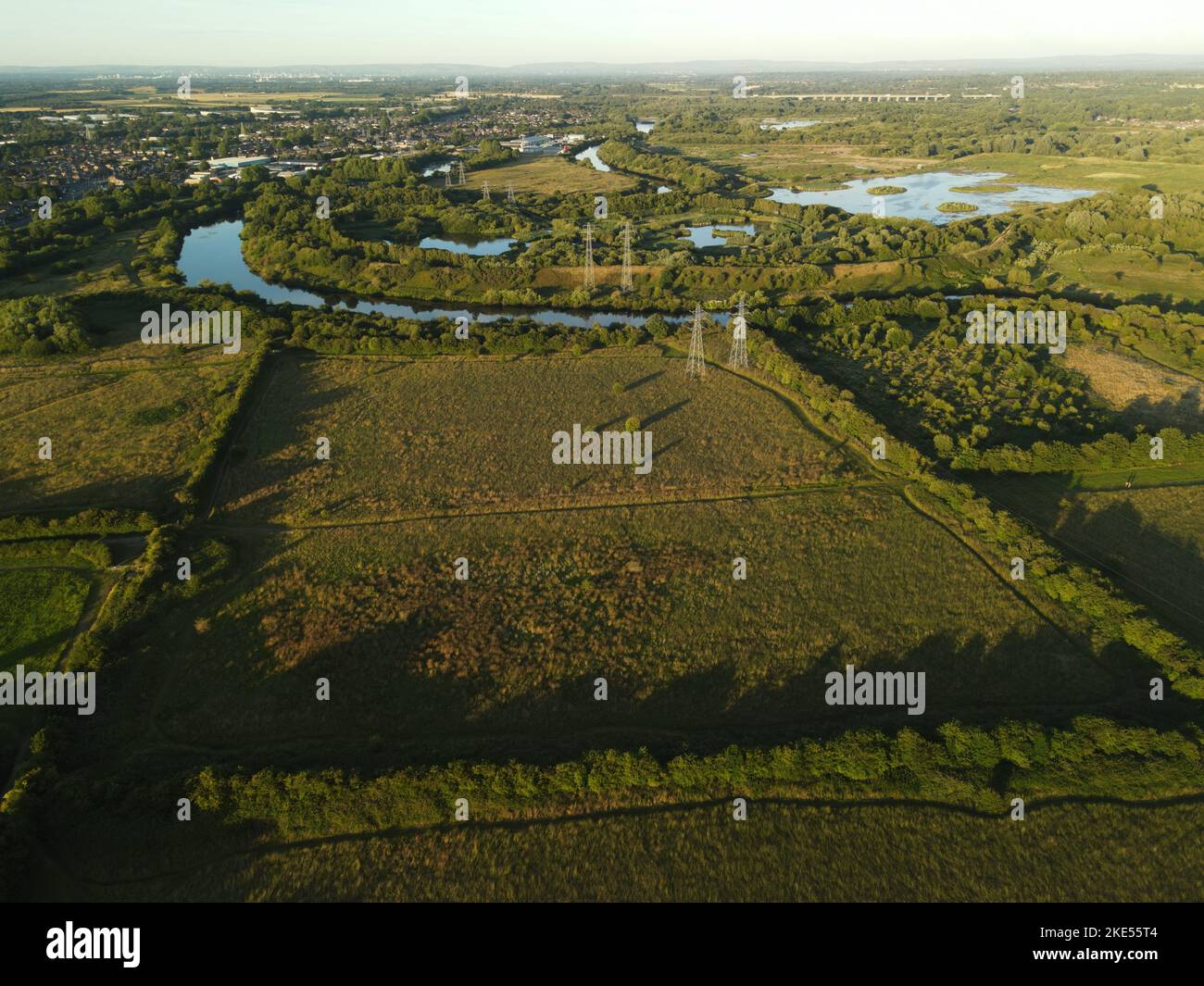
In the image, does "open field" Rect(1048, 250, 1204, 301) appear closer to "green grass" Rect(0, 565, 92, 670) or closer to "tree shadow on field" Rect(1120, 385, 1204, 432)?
"tree shadow on field" Rect(1120, 385, 1204, 432)

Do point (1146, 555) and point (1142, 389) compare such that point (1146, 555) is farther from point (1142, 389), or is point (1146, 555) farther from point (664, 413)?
point (664, 413)

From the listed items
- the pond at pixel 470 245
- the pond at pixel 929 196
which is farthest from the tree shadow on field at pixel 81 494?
the pond at pixel 929 196

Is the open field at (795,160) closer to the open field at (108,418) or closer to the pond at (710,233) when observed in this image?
the pond at (710,233)

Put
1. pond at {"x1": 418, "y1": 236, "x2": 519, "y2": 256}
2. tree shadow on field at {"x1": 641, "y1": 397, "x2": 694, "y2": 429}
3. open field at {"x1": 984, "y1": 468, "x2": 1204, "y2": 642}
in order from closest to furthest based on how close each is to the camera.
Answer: open field at {"x1": 984, "y1": 468, "x2": 1204, "y2": 642}, tree shadow on field at {"x1": 641, "y1": 397, "x2": 694, "y2": 429}, pond at {"x1": 418, "y1": 236, "x2": 519, "y2": 256}

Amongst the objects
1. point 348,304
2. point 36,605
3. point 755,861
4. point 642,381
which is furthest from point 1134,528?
point 348,304

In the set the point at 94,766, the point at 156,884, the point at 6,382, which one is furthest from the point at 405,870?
the point at 6,382

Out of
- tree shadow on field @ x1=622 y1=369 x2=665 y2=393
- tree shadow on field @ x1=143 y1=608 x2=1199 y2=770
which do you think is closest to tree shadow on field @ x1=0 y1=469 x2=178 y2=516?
tree shadow on field @ x1=143 y1=608 x2=1199 y2=770

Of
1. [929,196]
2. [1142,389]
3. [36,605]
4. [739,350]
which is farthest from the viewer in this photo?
[929,196]
